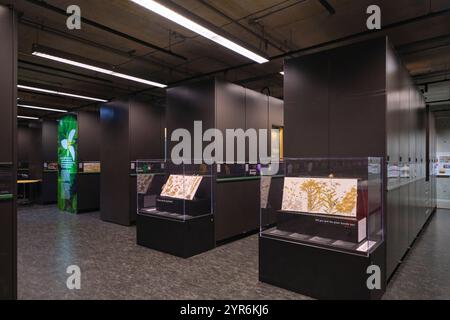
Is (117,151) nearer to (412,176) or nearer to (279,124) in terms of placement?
(279,124)

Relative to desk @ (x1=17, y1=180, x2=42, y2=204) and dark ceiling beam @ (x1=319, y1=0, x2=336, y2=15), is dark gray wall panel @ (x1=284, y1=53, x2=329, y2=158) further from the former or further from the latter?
desk @ (x1=17, y1=180, x2=42, y2=204)

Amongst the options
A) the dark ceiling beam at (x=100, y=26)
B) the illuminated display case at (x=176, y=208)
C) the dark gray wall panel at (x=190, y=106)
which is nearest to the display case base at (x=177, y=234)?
the illuminated display case at (x=176, y=208)

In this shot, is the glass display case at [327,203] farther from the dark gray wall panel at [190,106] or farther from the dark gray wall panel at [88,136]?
the dark gray wall panel at [88,136]

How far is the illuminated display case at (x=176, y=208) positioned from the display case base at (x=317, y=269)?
1.42m

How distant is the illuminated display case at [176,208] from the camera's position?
4371mm

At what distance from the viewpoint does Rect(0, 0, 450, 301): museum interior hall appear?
2980mm

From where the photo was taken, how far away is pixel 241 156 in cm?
553

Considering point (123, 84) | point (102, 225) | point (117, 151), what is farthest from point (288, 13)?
point (102, 225)

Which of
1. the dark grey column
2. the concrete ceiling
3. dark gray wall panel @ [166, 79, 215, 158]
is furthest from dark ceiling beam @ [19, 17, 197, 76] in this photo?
the dark grey column

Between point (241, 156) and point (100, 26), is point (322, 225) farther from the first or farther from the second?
point (100, 26)

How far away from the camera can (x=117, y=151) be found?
678cm

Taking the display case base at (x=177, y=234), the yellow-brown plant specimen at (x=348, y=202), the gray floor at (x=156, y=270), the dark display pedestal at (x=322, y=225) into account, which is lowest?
the gray floor at (x=156, y=270)

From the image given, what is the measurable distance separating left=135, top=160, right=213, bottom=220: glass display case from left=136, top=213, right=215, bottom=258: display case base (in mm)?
68
